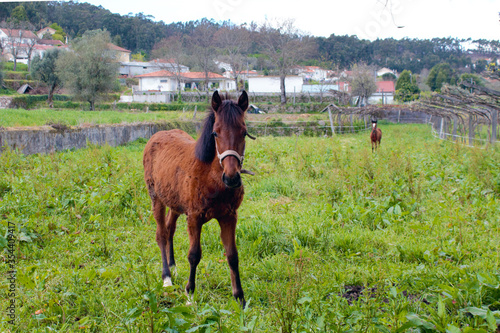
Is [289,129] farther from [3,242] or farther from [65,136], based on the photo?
[3,242]

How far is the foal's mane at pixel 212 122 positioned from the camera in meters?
2.96

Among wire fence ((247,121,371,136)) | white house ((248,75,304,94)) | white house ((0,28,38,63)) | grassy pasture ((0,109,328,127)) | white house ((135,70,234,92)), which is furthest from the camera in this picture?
white house ((248,75,304,94))

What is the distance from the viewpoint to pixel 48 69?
118 ft

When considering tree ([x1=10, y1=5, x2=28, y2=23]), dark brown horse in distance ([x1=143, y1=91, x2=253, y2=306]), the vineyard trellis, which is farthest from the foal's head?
tree ([x1=10, y1=5, x2=28, y2=23])

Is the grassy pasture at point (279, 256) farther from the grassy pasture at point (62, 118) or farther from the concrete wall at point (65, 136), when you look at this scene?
the grassy pasture at point (62, 118)

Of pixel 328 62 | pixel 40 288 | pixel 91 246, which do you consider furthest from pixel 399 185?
pixel 328 62

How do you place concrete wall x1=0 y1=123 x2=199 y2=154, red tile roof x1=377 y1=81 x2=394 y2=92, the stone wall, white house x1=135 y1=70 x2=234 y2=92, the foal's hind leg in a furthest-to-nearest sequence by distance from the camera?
1. red tile roof x1=377 y1=81 x2=394 y2=92
2. white house x1=135 y1=70 x2=234 y2=92
3. the stone wall
4. concrete wall x1=0 y1=123 x2=199 y2=154
5. the foal's hind leg

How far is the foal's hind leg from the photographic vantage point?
4.09 meters

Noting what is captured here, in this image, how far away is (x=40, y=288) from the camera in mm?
3244

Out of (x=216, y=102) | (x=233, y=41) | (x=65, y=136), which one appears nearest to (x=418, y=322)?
(x=216, y=102)

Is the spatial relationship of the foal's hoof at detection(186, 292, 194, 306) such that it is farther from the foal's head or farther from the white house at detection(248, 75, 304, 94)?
the white house at detection(248, 75, 304, 94)

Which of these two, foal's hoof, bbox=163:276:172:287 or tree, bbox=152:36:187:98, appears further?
tree, bbox=152:36:187:98

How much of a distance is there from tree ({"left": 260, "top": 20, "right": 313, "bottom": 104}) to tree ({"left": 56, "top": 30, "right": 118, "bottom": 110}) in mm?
19528

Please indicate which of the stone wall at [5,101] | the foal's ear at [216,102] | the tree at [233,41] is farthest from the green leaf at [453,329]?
the tree at [233,41]
